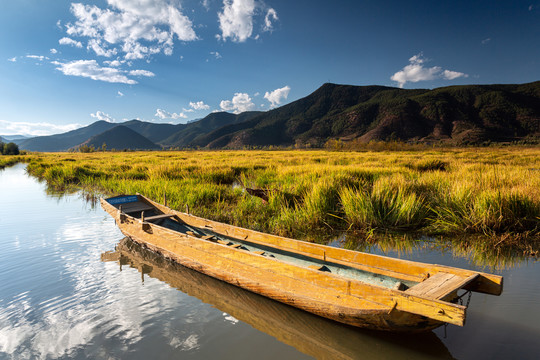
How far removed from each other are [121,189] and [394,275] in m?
11.8

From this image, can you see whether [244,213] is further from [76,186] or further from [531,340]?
[76,186]

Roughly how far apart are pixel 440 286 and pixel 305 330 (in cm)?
165

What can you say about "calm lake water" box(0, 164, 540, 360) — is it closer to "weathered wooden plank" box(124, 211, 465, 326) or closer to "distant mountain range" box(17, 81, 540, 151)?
"weathered wooden plank" box(124, 211, 465, 326)

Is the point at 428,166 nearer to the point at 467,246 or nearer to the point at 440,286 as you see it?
the point at 467,246

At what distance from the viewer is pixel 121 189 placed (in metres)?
12.6

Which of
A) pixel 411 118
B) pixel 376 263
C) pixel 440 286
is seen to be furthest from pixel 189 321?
pixel 411 118

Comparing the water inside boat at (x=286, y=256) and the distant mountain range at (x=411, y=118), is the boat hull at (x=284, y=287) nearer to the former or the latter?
the water inside boat at (x=286, y=256)

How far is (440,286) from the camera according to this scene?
10.3 ft

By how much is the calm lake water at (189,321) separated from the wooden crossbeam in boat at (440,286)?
23.5 inches

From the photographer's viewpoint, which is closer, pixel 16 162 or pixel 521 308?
pixel 521 308

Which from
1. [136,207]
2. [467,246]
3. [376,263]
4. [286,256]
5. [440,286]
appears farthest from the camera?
[136,207]

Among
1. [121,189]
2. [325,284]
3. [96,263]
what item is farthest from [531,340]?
[121,189]

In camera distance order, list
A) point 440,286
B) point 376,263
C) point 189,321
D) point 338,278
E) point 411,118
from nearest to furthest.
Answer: point 440,286 → point 338,278 → point 189,321 → point 376,263 → point 411,118

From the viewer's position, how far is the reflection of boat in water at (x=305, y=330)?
10.6ft
